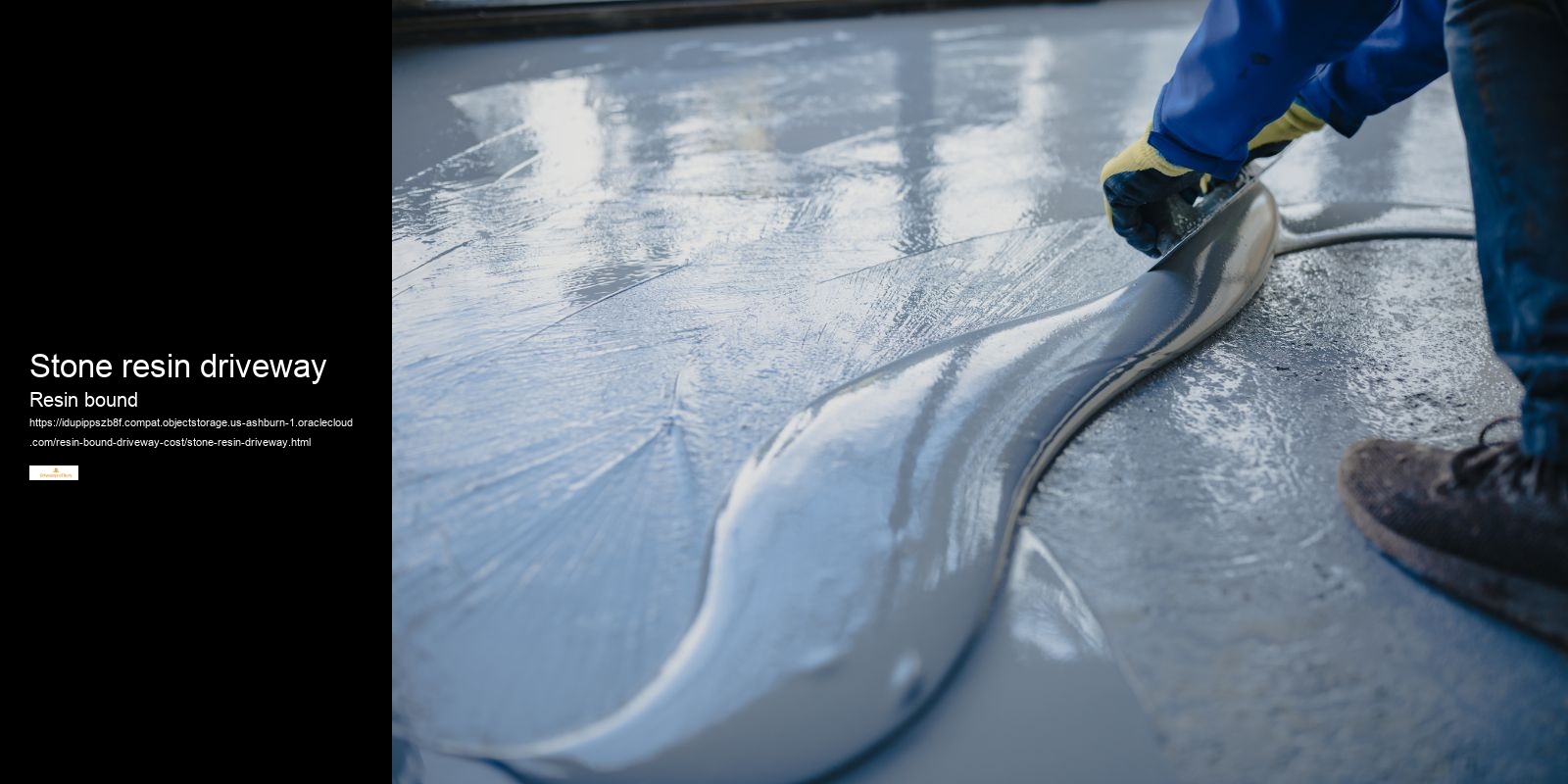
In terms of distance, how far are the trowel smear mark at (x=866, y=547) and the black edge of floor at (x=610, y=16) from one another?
2.49 meters

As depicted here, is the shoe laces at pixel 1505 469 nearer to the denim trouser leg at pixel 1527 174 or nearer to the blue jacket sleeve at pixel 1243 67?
the denim trouser leg at pixel 1527 174

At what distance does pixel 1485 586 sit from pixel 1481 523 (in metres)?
0.06

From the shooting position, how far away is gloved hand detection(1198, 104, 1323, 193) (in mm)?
1624

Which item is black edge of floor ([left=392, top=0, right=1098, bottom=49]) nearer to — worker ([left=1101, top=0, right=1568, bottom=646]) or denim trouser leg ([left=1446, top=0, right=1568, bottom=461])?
worker ([left=1101, top=0, right=1568, bottom=646])

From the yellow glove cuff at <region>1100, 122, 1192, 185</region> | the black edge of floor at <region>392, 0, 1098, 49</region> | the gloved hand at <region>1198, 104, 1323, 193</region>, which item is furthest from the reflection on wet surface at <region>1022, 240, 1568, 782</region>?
the black edge of floor at <region>392, 0, 1098, 49</region>

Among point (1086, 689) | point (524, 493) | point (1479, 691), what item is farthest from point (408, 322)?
point (1479, 691)

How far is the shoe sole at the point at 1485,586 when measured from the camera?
0.91 m

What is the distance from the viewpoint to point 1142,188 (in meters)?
1.49

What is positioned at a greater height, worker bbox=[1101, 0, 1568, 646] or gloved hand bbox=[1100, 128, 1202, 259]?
gloved hand bbox=[1100, 128, 1202, 259]

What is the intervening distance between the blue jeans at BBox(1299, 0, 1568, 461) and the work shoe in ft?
0.12
